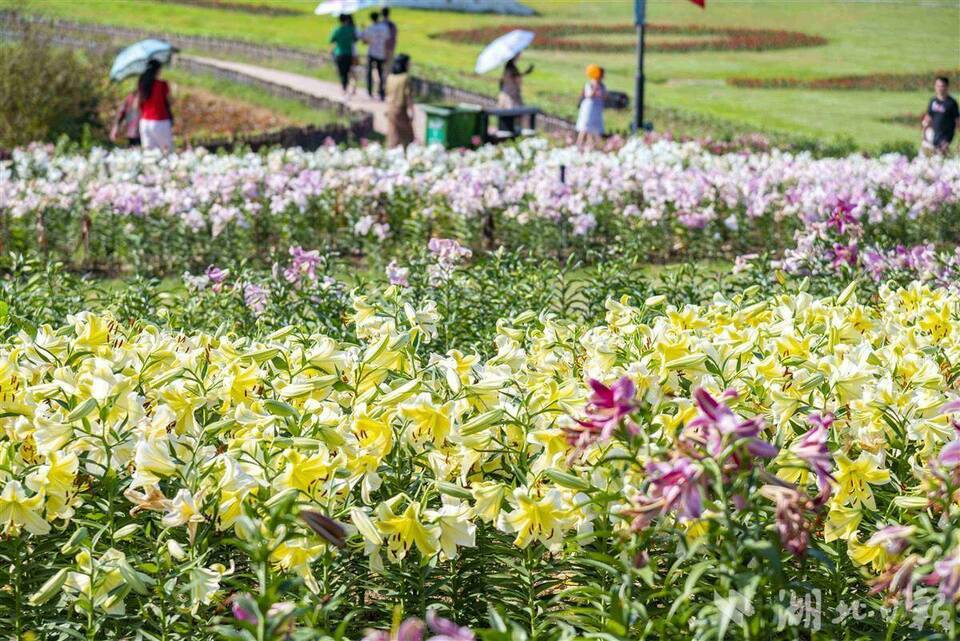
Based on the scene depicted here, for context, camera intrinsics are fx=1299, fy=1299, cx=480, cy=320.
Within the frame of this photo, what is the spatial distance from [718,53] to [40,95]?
23.4 meters

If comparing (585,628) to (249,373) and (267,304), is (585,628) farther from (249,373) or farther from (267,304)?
(267,304)

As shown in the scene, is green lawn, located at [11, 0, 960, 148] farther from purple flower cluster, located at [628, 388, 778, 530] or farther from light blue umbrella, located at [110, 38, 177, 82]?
purple flower cluster, located at [628, 388, 778, 530]

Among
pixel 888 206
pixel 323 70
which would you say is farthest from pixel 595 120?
pixel 323 70

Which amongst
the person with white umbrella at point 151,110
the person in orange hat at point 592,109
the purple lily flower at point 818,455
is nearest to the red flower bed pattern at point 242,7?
the person in orange hat at point 592,109

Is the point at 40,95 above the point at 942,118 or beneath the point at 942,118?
above

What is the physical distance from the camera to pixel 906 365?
346cm

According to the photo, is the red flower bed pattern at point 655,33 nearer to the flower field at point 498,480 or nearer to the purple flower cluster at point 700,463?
the flower field at point 498,480

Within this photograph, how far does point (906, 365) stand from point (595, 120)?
13.2 meters

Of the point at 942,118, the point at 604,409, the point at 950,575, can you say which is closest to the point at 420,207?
the point at 604,409

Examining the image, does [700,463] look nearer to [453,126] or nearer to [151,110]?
[151,110]

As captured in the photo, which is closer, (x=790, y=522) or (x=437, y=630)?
(x=437, y=630)

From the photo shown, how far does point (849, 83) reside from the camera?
1217 inches

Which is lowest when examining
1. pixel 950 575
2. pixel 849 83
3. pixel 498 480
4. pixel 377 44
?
pixel 849 83

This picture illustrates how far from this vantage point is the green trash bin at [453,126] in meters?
15.6
